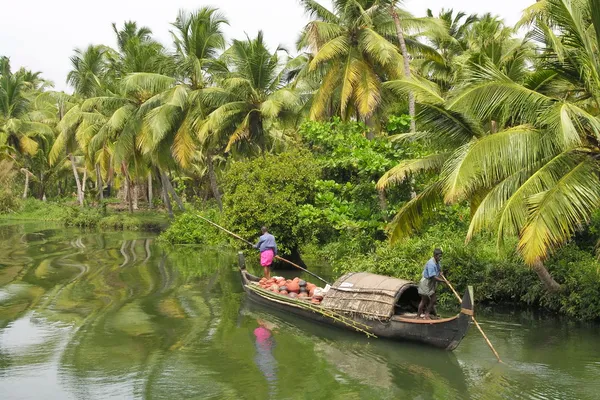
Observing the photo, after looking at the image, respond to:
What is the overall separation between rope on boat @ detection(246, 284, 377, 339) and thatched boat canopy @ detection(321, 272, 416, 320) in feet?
0.39

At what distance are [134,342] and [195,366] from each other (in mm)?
1839

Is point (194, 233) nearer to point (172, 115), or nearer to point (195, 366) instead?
point (172, 115)

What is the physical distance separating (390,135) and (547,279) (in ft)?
24.5

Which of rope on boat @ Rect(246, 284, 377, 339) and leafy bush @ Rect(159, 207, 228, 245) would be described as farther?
leafy bush @ Rect(159, 207, 228, 245)

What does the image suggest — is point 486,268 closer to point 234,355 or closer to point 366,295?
point 366,295

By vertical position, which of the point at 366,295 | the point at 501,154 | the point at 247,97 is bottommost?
the point at 366,295

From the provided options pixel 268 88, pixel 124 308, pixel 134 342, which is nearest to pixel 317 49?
pixel 268 88

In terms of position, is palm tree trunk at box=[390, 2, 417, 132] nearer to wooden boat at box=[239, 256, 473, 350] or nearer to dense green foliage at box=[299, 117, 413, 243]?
dense green foliage at box=[299, 117, 413, 243]

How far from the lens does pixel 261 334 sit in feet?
38.4

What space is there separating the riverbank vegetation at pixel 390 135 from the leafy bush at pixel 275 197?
6cm

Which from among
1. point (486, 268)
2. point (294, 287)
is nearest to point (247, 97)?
point (294, 287)

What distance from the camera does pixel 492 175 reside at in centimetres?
1029

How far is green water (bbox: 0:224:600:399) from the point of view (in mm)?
8719

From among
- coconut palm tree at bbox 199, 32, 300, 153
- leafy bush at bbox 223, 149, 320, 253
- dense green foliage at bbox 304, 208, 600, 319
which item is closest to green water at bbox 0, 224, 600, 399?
dense green foliage at bbox 304, 208, 600, 319
